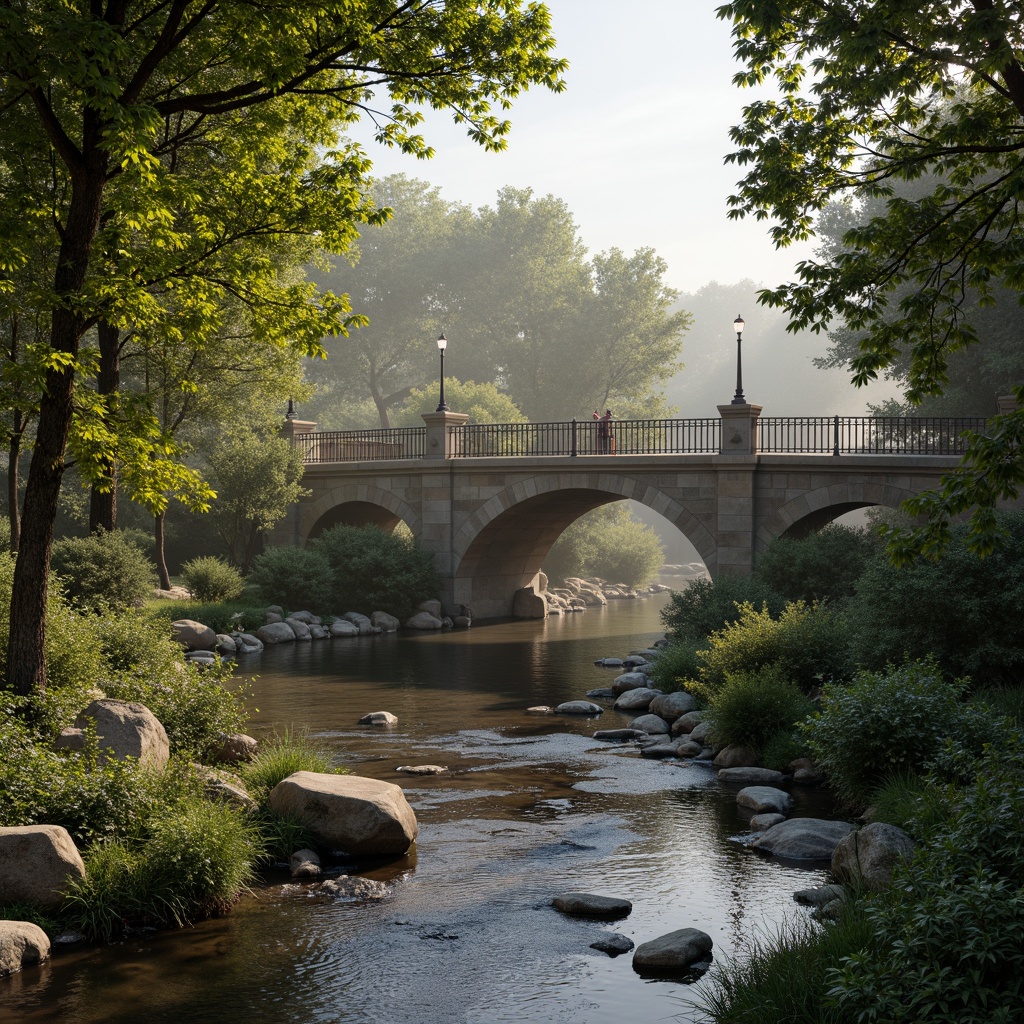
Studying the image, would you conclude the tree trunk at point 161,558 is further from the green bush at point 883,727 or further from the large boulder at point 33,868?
the green bush at point 883,727

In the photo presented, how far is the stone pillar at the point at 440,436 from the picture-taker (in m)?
30.1

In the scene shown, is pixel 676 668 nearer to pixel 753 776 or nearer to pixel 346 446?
pixel 753 776

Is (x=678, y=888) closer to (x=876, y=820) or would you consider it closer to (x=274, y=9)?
(x=876, y=820)

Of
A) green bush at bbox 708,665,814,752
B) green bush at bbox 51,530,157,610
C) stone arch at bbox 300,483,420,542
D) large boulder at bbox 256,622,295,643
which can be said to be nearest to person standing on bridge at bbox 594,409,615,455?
stone arch at bbox 300,483,420,542

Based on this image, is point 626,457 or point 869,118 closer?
point 869,118

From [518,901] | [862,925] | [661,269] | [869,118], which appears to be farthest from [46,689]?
[661,269]

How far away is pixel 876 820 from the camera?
946 centimetres

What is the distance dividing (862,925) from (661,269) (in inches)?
1999

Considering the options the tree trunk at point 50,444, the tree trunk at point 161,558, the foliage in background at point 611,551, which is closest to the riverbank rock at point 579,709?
the tree trunk at point 50,444

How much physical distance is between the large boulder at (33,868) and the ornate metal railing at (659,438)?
17.5m

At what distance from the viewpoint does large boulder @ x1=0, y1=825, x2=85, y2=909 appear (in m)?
7.57

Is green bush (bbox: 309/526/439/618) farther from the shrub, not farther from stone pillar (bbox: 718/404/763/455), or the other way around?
the shrub

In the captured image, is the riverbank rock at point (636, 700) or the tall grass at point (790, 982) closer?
the tall grass at point (790, 982)

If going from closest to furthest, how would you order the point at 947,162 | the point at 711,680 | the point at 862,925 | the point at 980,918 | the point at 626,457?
1. the point at 980,918
2. the point at 862,925
3. the point at 947,162
4. the point at 711,680
5. the point at 626,457
